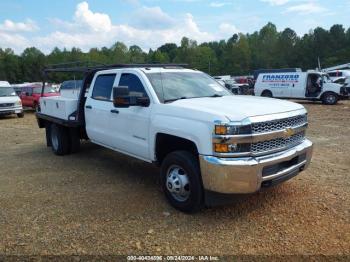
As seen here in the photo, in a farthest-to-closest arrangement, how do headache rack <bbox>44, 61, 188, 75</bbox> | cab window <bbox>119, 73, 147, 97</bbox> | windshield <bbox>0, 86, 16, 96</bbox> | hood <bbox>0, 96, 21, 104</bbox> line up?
windshield <bbox>0, 86, 16, 96</bbox> → hood <bbox>0, 96, 21, 104</bbox> → headache rack <bbox>44, 61, 188, 75</bbox> → cab window <bbox>119, 73, 147, 97</bbox>

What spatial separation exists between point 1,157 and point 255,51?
290 feet

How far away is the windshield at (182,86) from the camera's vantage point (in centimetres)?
530

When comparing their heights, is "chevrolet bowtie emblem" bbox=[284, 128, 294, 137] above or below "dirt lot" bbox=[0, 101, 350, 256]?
above

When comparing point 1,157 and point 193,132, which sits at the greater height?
point 193,132

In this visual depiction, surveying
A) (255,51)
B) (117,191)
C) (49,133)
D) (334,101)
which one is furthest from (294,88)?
(255,51)

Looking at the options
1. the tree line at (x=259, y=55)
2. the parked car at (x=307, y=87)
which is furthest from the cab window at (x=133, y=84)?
the tree line at (x=259, y=55)

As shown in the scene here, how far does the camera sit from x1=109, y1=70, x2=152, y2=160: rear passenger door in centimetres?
532

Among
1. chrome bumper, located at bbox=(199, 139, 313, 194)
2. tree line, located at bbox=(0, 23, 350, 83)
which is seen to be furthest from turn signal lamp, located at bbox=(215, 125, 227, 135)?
tree line, located at bbox=(0, 23, 350, 83)

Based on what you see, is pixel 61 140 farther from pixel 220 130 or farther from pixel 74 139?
pixel 220 130

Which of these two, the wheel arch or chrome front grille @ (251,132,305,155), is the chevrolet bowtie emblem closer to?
chrome front grille @ (251,132,305,155)

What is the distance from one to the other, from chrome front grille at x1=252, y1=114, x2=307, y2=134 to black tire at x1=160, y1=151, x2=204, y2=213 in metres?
0.84

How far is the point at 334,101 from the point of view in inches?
853

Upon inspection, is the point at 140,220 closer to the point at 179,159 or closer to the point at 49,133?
the point at 179,159

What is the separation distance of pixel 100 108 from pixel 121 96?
149 centimetres
